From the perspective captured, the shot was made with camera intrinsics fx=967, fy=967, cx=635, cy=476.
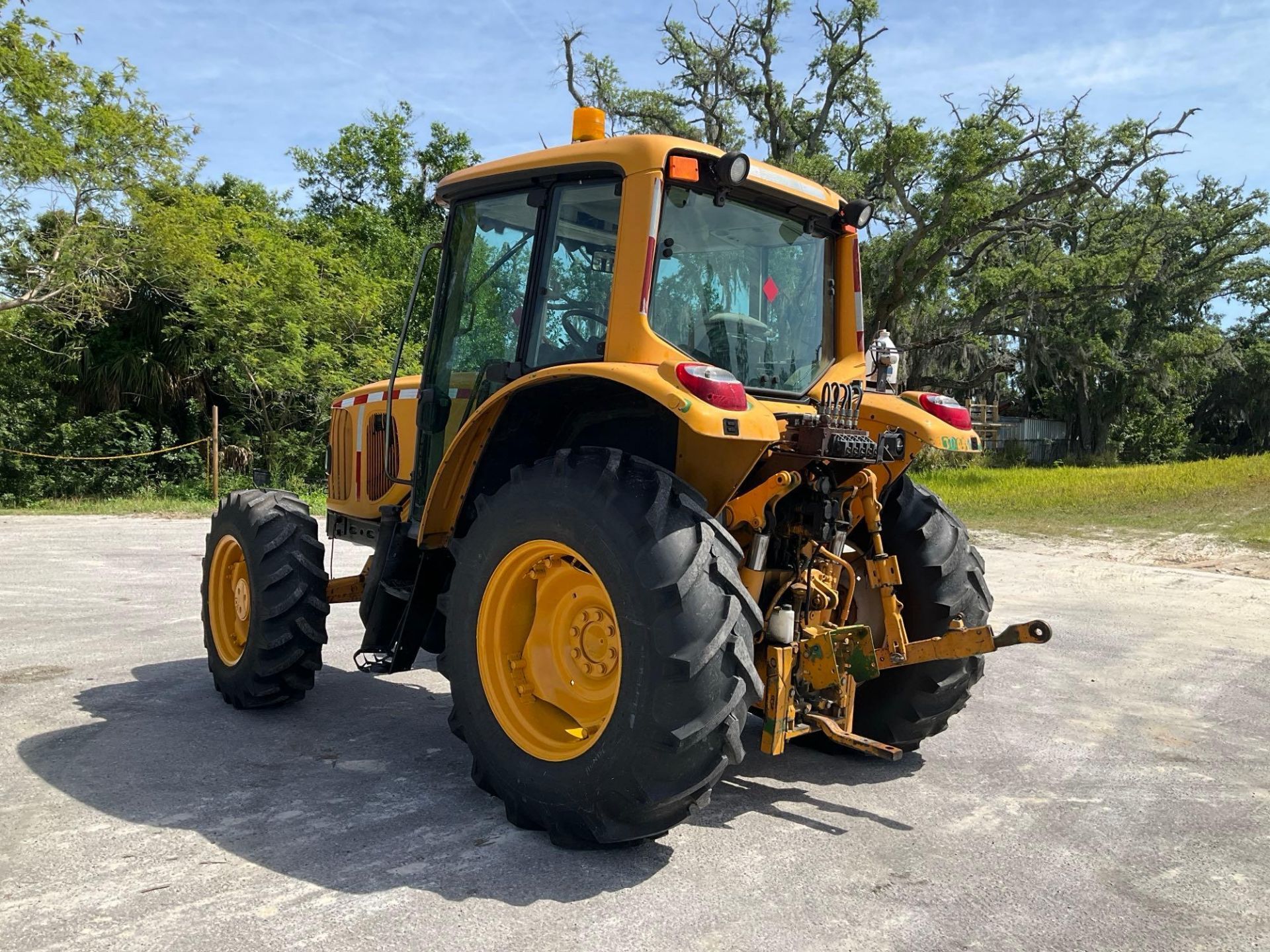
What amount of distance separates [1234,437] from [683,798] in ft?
168

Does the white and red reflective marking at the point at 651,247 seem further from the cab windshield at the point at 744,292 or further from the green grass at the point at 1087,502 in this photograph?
the green grass at the point at 1087,502

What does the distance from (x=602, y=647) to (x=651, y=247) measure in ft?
4.74

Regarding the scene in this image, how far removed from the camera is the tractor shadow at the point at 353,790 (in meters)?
3.10

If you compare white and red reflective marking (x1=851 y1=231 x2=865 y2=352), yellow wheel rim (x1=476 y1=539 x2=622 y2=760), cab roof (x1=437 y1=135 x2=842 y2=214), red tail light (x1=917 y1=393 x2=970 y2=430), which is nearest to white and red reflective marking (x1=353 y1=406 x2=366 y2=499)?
cab roof (x1=437 y1=135 x2=842 y2=214)

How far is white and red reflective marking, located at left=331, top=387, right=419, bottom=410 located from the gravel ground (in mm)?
1628

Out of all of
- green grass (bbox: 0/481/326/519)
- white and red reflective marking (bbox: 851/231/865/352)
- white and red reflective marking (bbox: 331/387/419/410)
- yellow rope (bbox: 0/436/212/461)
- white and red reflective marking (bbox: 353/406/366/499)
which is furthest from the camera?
yellow rope (bbox: 0/436/212/461)

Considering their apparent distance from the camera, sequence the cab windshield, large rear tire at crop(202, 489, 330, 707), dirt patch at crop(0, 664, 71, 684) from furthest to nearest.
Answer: dirt patch at crop(0, 664, 71, 684) < large rear tire at crop(202, 489, 330, 707) < the cab windshield

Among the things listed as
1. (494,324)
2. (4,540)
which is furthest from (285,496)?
(4,540)

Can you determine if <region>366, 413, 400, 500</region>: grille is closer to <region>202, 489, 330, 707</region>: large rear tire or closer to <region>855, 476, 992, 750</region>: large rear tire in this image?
<region>202, 489, 330, 707</region>: large rear tire

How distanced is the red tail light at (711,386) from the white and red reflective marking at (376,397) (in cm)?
220

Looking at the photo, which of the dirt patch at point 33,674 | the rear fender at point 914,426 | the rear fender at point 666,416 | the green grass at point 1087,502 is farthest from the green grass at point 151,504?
the rear fender at point 914,426

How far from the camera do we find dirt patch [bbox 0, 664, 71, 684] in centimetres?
537

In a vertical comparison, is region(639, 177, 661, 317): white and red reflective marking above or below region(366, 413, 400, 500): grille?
above

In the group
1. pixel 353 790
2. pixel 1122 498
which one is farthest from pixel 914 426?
pixel 1122 498
